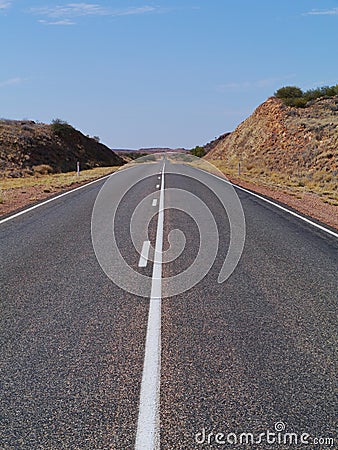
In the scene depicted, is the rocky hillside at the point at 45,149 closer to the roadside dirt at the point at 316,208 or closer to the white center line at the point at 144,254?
the roadside dirt at the point at 316,208

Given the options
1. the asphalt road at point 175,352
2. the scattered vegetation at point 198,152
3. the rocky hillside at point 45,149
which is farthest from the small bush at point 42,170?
the scattered vegetation at point 198,152

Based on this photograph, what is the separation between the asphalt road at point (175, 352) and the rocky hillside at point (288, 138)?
29.1m

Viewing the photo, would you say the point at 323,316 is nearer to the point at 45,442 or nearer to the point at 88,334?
A: the point at 88,334

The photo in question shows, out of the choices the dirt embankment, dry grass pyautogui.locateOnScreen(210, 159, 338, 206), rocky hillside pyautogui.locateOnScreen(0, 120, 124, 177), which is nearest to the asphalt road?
the dirt embankment

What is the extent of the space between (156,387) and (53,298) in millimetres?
2749

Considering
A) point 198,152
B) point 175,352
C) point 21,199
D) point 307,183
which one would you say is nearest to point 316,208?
point 21,199

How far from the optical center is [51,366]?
4449mm

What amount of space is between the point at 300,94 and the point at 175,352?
6971 centimetres

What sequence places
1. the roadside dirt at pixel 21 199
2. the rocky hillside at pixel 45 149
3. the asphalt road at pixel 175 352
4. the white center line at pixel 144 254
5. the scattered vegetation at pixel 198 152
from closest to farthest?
the asphalt road at pixel 175 352 < the white center line at pixel 144 254 < the roadside dirt at pixel 21 199 < the rocky hillside at pixel 45 149 < the scattered vegetation at pixel 198 152

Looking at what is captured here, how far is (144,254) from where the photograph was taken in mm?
9078

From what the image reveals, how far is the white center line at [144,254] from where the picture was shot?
8398 millimetres

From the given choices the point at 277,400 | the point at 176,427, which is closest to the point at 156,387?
the point at 176,427

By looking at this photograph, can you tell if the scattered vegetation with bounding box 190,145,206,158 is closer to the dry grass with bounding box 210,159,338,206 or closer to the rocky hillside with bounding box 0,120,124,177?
the rocky hillside with bounding box 0,120,124,177

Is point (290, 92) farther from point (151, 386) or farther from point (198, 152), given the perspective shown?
point (151, 386)
